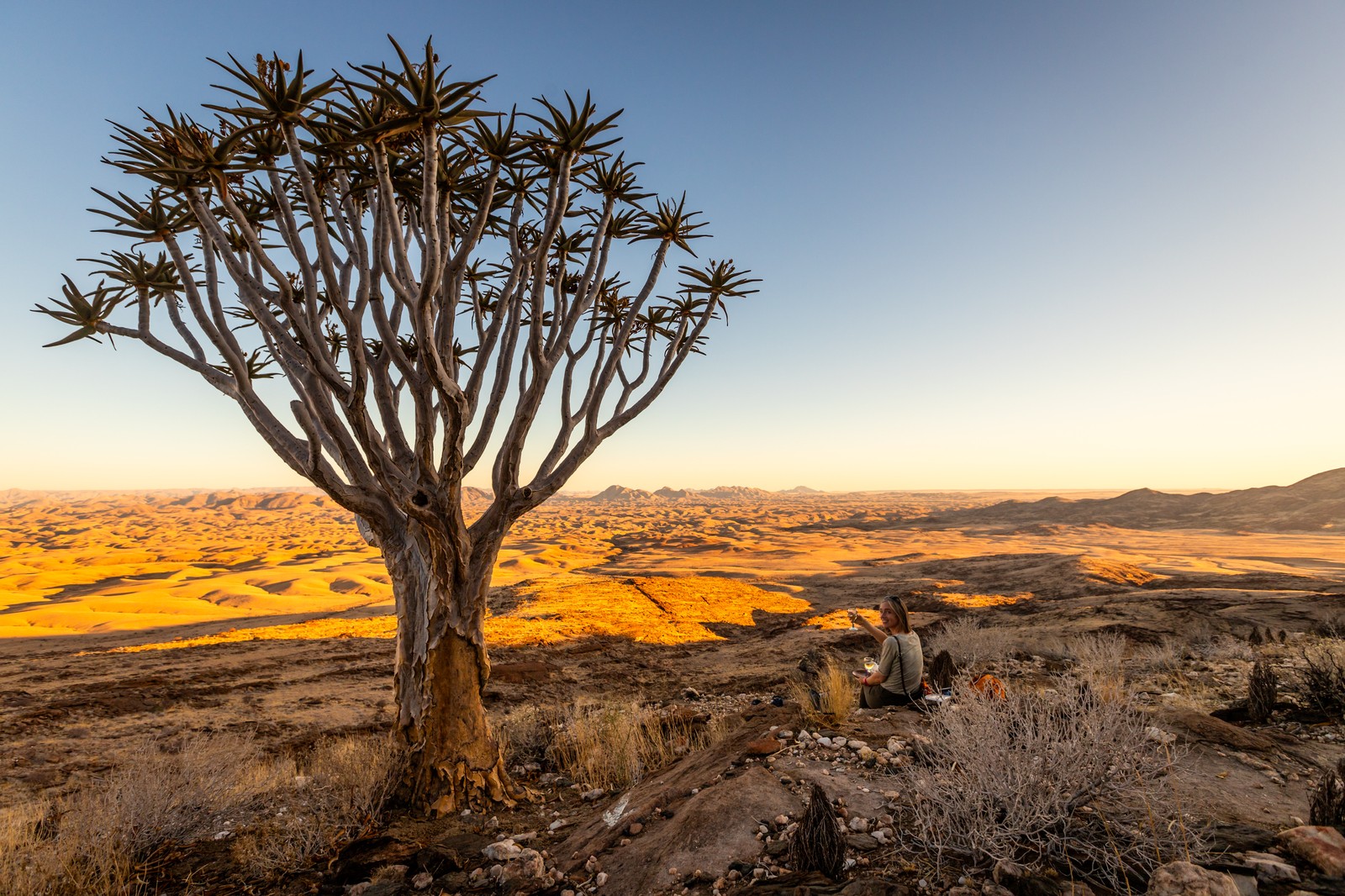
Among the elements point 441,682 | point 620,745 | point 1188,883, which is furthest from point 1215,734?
point 441,682

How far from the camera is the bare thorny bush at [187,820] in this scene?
13.8ft

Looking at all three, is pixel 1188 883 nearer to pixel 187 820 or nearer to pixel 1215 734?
pixel 1215 734

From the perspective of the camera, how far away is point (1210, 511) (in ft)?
201

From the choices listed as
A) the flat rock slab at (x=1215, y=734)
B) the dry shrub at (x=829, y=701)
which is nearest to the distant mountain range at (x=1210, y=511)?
the flat rock slab at (x=1215, y=734)

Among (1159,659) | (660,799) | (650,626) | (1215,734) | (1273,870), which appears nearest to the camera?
(1273,870)

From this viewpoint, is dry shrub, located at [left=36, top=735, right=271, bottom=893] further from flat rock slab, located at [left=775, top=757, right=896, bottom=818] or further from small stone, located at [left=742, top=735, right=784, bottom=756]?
flat rock slab, located at [left=775, top=757, right=896, bottom=818]

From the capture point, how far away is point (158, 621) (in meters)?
24.2

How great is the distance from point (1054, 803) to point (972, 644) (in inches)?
409

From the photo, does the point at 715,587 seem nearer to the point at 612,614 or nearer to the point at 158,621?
the point at 612,614

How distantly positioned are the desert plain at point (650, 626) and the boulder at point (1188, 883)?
1.17 metres

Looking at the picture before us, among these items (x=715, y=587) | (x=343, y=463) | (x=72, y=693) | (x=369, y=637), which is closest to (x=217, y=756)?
(x=343, y=463)

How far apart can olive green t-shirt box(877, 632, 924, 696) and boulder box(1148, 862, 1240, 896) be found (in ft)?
12.4

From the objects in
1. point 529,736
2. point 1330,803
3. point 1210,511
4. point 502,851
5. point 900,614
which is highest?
point 900,614

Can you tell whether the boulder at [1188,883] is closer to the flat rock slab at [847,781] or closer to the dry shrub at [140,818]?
the flat rock slab at [847,781]
